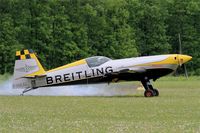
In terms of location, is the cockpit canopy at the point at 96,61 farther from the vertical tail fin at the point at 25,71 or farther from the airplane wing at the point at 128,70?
the vertical tail fin at the point at 25,71

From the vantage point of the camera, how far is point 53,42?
67.1 meters

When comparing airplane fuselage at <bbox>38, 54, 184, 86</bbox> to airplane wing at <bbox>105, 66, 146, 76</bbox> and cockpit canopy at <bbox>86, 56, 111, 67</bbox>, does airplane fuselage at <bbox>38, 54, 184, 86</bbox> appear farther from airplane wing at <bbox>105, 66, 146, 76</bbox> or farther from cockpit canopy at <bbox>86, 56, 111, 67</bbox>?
cockpit canopy at <bbox>86, 56, 111, 67</bbox>

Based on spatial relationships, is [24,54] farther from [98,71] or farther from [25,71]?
[98,71]

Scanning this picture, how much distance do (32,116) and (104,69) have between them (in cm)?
1178

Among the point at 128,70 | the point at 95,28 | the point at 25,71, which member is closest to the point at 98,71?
the point at 128,70

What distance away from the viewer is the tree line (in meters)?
66.4

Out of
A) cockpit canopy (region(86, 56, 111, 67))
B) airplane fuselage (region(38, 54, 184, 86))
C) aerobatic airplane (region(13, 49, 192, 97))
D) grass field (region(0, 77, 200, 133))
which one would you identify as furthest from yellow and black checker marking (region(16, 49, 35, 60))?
grass field (region(0, 77, 200, 133))

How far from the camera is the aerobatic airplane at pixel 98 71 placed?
86.0 feet

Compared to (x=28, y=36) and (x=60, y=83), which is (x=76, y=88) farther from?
(x=28, y=36)

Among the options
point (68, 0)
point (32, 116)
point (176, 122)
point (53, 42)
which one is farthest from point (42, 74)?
point (68, 0)

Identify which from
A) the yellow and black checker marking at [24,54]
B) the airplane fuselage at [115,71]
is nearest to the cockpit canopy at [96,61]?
the airplane fuselage at [115,71]

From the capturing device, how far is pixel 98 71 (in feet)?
88.1

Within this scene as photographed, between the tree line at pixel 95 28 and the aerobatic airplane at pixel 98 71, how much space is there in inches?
1401

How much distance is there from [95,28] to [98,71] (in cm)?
4482
